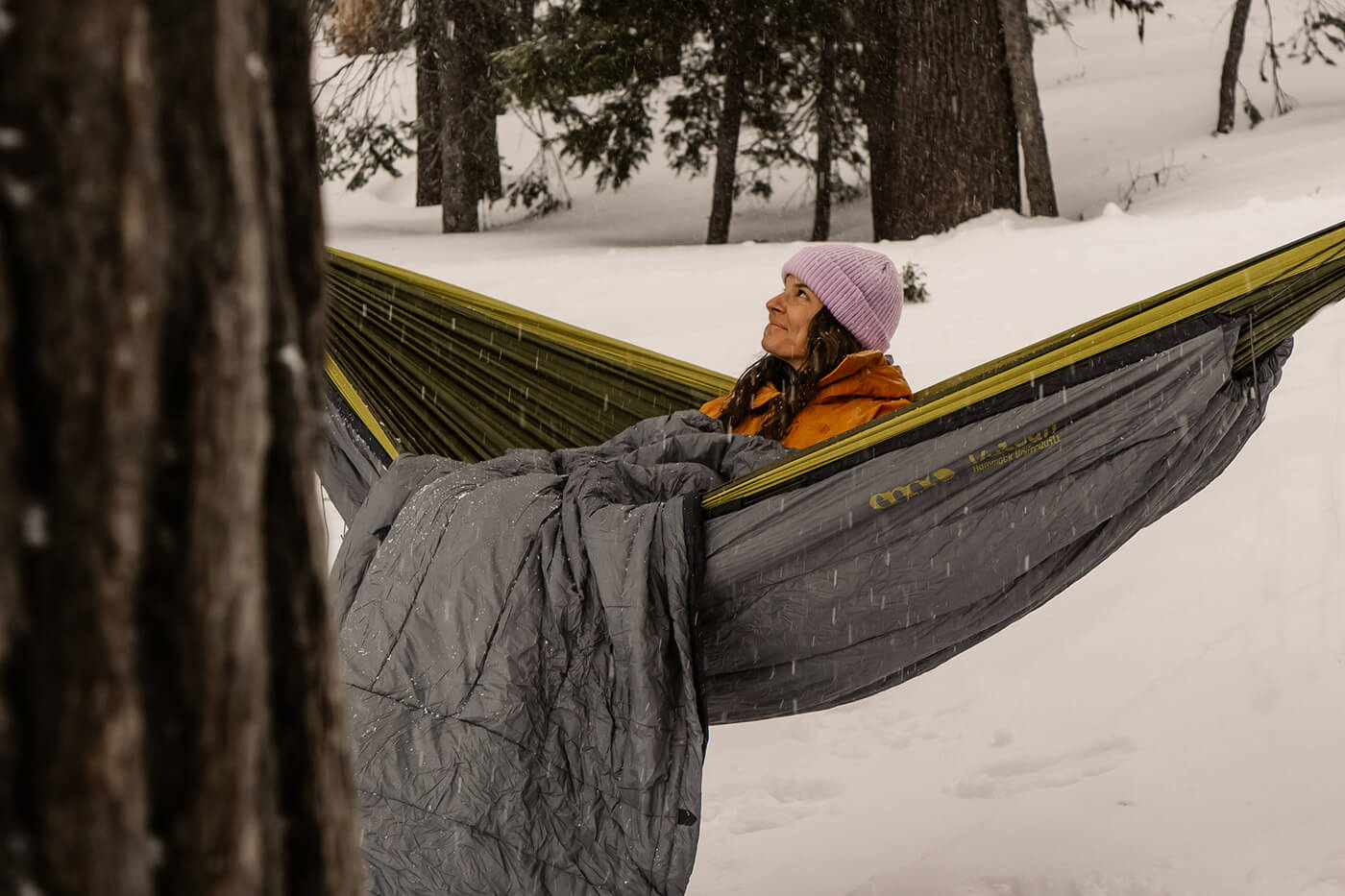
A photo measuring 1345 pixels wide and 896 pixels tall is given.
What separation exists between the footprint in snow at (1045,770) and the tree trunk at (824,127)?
16.1ft

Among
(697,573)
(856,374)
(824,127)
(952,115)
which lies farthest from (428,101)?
(697,573)

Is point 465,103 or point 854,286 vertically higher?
point 465,103

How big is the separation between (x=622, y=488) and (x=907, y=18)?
4.34 m

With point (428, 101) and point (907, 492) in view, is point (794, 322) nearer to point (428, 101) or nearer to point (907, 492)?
point (907, 492)

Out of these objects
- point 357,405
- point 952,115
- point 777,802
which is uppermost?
point 952,115

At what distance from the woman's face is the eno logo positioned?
586 millimetres

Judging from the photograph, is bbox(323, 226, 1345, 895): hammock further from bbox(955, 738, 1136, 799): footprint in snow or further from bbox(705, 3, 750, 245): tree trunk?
bbox(705, 3, 750, 245): tree trunk

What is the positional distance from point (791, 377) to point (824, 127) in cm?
524

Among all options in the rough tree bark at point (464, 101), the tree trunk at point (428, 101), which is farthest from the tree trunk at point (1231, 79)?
the tree trunk at point (428, 101)

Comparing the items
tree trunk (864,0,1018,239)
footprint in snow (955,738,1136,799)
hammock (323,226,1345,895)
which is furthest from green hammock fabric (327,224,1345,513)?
tree trunk (864,0,1018,239)

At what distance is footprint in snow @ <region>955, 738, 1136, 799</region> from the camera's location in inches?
86.8

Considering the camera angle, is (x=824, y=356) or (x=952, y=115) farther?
(x=952, y=115)

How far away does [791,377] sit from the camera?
2.26 metres

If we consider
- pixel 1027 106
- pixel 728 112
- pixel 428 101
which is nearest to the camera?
pixel 1027 106
